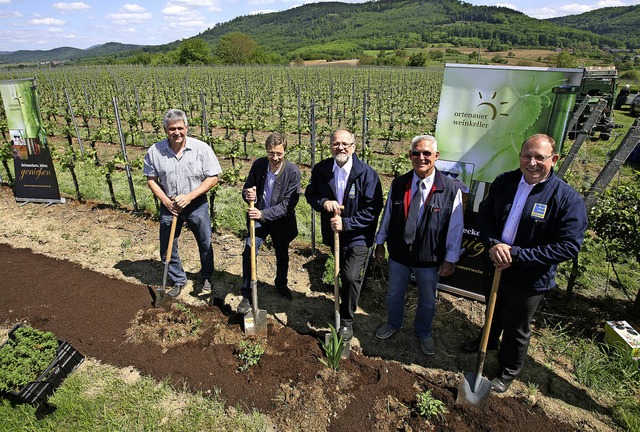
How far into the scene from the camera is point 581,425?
3029 mm

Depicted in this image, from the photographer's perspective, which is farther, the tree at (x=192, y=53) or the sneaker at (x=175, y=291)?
the tree at (x=192, y=53)

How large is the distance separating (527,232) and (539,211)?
0.19 metres

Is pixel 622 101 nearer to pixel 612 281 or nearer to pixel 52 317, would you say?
pixel 612 281

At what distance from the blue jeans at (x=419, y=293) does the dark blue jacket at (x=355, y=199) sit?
0.44m

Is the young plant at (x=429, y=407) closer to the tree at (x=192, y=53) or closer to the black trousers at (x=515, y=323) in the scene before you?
the black trousers at (x=515, y=323)

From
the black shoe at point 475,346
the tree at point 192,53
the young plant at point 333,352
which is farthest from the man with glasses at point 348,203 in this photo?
the tree at point 192,53

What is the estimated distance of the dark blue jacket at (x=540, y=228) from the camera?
2.67 metres

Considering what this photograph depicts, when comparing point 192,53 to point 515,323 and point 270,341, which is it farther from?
point 515,323

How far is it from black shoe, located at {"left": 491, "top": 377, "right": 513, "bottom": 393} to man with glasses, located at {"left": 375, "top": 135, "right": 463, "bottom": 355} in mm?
817

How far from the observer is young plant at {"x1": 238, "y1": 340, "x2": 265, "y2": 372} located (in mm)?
3562

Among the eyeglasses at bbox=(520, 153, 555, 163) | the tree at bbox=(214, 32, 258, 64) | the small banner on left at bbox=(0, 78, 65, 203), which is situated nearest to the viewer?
the eyeglasses at bbox=(520, 153, 555, 163)

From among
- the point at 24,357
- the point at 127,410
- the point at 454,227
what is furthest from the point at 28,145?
the point at 454,227

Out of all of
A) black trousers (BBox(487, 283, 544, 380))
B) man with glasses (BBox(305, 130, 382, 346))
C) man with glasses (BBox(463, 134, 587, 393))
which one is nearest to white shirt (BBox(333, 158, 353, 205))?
man with glasses (BBox(305, 130, 382, 346))

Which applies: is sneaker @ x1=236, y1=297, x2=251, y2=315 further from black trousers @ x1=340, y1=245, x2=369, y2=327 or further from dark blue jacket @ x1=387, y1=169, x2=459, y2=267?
dark blue jacket @ x1=387, y1=169, x2=459, y2=267
